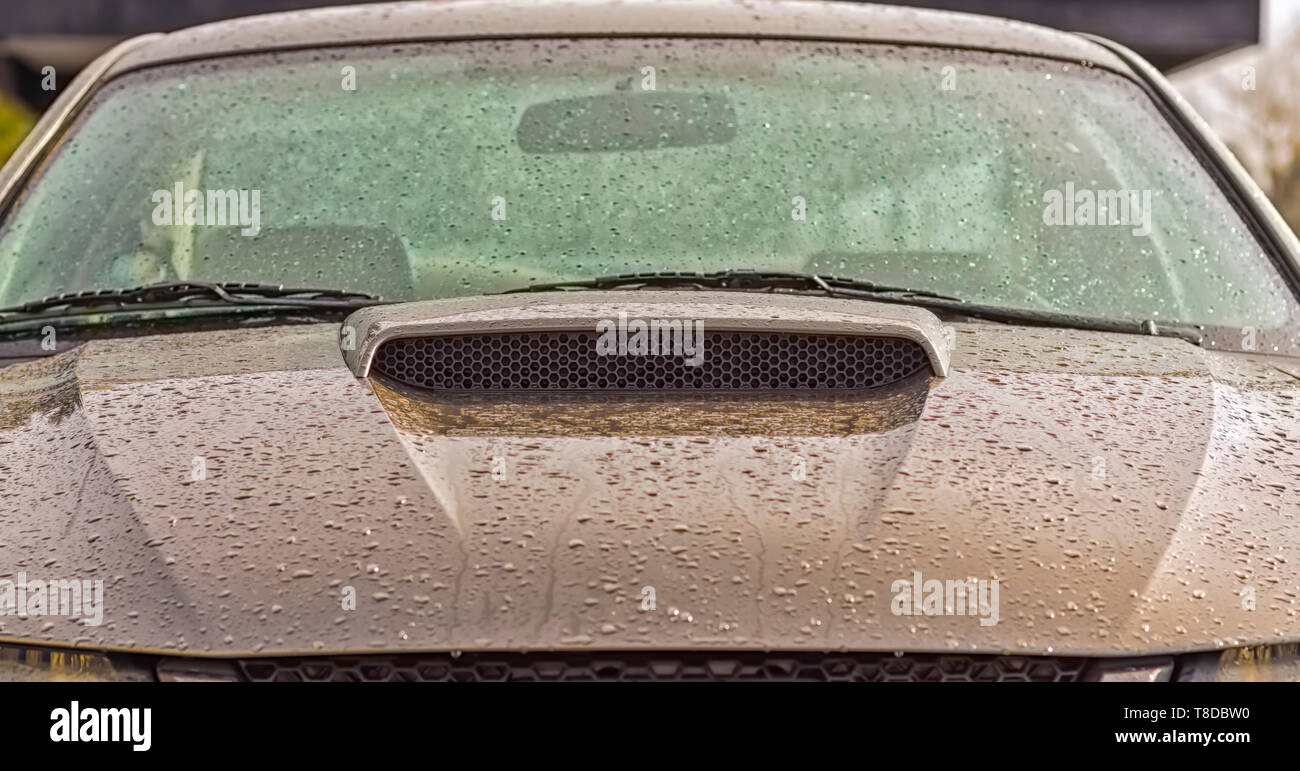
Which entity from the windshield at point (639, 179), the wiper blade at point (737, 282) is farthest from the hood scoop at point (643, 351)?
the windshield at point (639, 179)

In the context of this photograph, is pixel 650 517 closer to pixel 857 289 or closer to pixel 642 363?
pixel 642 363

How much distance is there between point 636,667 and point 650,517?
0.65 ft

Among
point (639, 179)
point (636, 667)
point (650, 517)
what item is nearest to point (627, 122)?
point (639, 179)

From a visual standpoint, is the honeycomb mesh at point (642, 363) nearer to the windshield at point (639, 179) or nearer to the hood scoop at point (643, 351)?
the hood scoop at point (643, 351)

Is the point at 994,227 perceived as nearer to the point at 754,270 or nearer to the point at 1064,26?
the point at 754,270

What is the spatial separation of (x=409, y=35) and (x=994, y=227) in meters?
1.15

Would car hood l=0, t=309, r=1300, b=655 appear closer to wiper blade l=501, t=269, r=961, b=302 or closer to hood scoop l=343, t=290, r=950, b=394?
hood scoop l=343, t=290, r=950, b=394

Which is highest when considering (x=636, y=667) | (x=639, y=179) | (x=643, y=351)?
(x=639, y=179)

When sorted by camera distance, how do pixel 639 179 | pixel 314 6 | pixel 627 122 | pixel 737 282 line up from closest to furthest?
pixel 737 282
pixel 639 179
pixel 627 122
pixel 314 6

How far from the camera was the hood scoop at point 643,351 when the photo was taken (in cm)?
233

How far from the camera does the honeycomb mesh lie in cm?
234

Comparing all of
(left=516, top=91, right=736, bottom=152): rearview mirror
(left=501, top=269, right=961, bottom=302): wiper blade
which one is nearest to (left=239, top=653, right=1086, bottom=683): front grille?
(left=501, top=269, right=961, bottom=302): wiper blade

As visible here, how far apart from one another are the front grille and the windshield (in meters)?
1.12

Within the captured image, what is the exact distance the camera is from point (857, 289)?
2770mm
